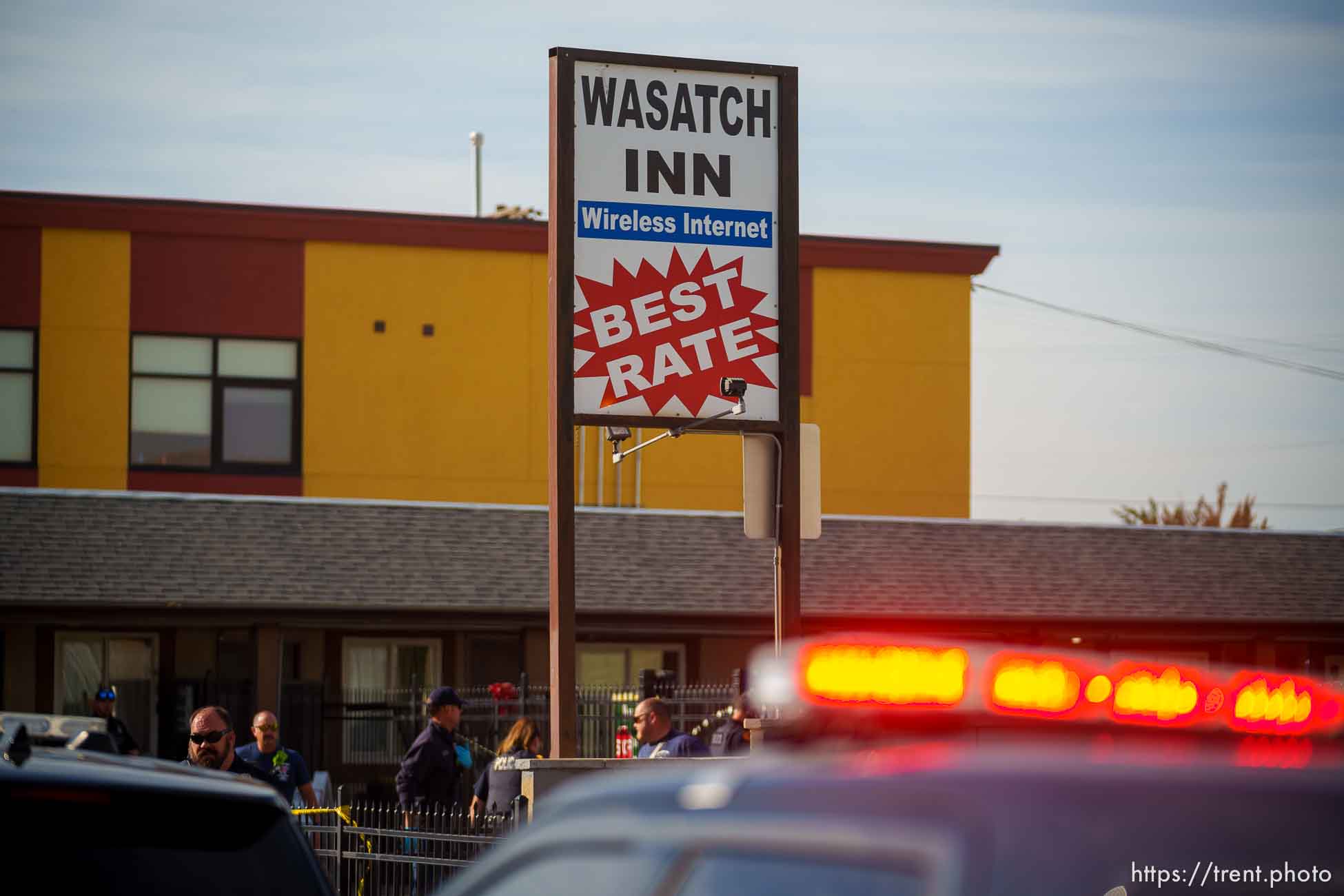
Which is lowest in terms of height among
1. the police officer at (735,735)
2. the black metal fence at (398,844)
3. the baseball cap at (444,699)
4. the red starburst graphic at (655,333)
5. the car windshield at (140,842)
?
the black metal fence at (398,844)

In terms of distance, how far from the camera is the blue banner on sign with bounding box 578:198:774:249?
11.4 m

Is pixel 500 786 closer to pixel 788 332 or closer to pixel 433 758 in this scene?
pixel 433 758

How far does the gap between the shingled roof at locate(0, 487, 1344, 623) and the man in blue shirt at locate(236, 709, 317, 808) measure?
39.7ft

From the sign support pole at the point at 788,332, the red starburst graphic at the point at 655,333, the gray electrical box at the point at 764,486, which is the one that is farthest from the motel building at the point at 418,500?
the red starburst graphic at the point at 655,333

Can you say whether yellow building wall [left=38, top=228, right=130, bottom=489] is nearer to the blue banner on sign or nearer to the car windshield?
the blue banner on sign

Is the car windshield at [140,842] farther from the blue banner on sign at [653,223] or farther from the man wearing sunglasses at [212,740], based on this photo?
the blue banner on sign at [653,223]

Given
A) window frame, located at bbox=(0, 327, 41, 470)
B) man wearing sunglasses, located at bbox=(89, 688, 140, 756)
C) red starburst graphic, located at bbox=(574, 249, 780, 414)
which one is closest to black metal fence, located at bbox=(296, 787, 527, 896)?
red starburst graphic, located at bbox=(574, 249, 780, 414)

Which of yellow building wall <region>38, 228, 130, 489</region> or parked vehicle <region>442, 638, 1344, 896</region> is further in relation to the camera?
yellow building wall <region>38, 228, 130, 489</region>

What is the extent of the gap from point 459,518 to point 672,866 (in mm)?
23809

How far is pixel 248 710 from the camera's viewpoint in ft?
77.1

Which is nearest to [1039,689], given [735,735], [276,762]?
[276,762]

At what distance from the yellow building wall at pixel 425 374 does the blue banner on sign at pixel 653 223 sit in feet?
58.5

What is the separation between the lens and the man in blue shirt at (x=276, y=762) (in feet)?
35.8

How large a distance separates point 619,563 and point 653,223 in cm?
1437
